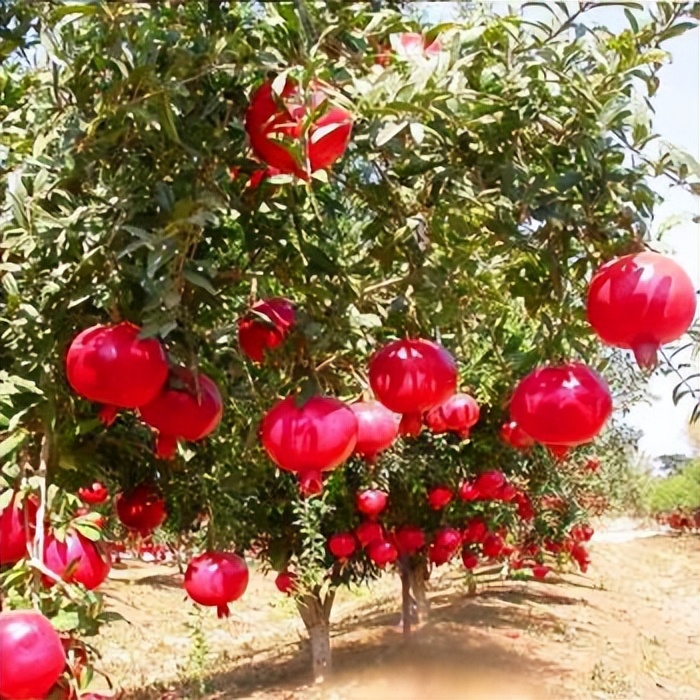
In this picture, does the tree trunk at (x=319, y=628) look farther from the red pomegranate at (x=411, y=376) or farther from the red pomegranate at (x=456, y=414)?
the red pomegranate at (x=411, y=376)

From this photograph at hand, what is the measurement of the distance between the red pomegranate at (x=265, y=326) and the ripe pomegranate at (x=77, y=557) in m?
0.33

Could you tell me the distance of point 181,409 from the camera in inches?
43.2

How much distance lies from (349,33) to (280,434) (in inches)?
17.9

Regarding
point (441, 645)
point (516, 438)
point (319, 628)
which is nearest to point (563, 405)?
point (516, 438)

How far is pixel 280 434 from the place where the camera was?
3.52 feet

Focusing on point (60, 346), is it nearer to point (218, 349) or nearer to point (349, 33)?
point (218, 349)

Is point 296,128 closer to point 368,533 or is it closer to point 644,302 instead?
point 644,302

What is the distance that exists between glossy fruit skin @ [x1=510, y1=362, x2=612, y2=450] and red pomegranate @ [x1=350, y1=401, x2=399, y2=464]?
349mm

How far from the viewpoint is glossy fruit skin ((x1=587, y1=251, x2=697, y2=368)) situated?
906mm

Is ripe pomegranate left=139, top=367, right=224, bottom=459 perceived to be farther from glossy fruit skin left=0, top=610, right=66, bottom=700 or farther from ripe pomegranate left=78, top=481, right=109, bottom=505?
ripe pomegranate left=78, top=481, right=109, bottom=505

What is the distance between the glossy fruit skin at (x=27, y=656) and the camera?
89 cm

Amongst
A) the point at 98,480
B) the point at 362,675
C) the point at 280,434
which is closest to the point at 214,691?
the point at 362,675

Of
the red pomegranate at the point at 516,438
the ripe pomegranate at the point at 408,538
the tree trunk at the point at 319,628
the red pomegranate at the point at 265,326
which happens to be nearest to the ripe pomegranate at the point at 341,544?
the ripe pomegranate at the point at 408,538

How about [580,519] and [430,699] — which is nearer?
[430,699]
